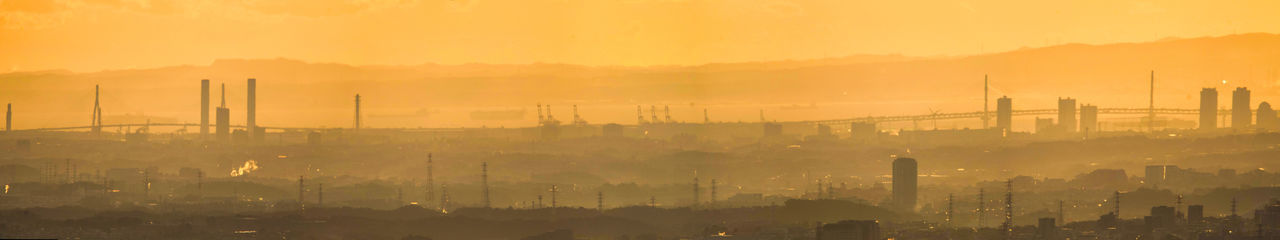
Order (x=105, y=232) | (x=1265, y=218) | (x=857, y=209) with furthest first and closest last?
(x=857, y=209)
(x=1265, y=218)
(x=105, y=232)

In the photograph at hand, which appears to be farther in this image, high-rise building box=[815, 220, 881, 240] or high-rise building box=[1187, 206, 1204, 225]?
high-rise building box=[1187, 206, 1204, 225]

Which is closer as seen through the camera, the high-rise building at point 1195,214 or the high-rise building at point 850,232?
the high-rise building at point 850,232

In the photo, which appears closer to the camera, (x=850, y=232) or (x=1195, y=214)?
(x=850, y=232)

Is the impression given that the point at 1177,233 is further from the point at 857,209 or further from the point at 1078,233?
the point at 857,209

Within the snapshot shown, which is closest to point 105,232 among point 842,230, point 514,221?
point 514,221

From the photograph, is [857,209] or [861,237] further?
[857,209]

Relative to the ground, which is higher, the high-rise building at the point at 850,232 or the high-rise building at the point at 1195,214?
the high-rise building at the point at 1195,214

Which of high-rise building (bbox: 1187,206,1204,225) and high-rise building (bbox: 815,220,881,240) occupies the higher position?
high-rise building (bbox: 1187,206,1204,225)

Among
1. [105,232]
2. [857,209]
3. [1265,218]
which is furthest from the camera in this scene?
[857,209]
